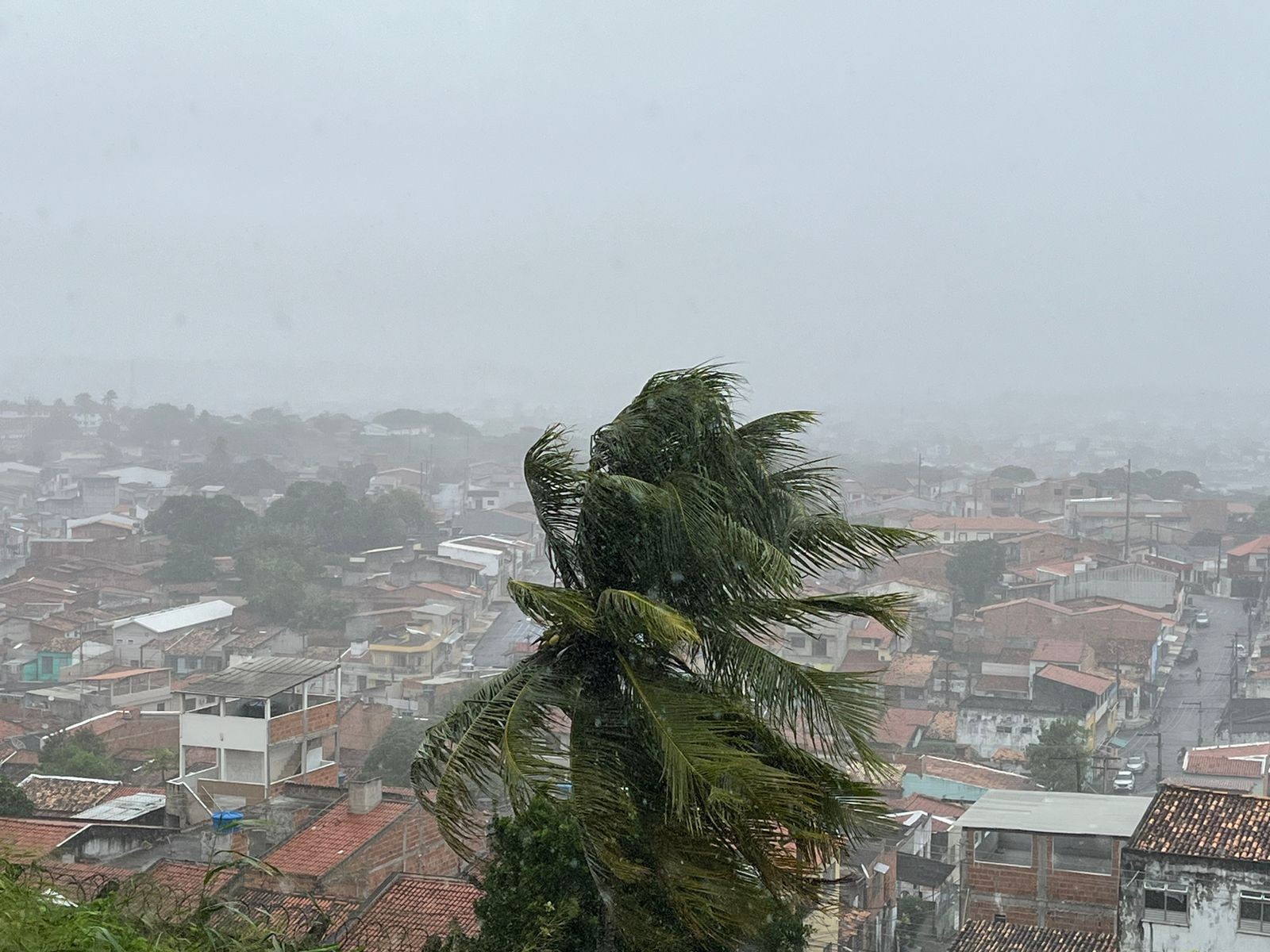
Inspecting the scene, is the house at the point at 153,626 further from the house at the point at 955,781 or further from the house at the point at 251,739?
the house at the point at 955,781

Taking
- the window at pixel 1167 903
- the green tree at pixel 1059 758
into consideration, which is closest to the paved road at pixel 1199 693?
the green tree at pixel 1059 758

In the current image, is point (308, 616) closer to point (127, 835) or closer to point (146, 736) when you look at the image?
point (146, 736)

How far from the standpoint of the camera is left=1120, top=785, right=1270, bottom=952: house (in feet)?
24.1

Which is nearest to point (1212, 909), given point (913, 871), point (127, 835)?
point (913, 871)

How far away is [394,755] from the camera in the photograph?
17.3 m

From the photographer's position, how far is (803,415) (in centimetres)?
360

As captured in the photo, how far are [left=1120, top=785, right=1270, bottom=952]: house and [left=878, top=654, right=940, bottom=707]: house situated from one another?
16729 millimetres

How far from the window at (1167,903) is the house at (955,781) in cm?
988

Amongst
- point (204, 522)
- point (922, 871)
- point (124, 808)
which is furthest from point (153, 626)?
point (922, 871)

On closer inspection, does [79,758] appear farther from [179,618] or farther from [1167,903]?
[1167,903]

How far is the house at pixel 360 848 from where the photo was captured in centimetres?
941

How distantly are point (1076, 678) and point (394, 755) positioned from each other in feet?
41.9

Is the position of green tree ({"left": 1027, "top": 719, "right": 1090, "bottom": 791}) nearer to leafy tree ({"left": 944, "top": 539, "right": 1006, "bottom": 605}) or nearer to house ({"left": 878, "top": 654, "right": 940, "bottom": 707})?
house ({"left": 878, "top": 654, "right": 940, "bottom": 707})

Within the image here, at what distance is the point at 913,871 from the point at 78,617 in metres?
23.8
